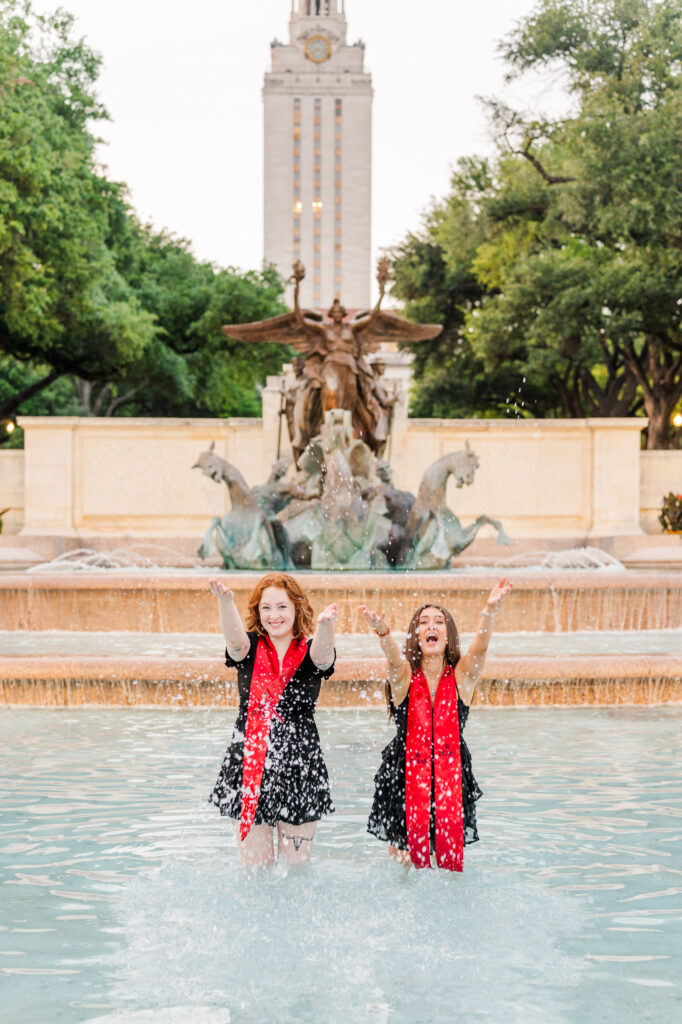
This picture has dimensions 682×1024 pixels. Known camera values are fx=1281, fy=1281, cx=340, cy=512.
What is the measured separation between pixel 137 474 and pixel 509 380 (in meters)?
18.9

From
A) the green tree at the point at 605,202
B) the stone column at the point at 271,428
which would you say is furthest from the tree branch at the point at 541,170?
the stone column at the point at 271,428

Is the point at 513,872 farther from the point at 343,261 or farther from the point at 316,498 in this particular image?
the point at 343,261

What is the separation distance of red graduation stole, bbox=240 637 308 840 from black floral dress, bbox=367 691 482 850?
401mm

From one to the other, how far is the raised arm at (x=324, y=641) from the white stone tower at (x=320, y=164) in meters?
133

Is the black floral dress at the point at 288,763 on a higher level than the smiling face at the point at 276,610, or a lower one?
lower

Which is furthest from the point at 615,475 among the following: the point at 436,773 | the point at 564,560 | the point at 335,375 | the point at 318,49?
the point at 318,49

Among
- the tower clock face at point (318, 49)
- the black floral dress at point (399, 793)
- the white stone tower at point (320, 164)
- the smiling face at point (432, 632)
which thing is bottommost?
the black floral dress at point (399, 793)

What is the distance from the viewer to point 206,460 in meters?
16.3

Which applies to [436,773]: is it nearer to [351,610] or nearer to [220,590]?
[220,590]

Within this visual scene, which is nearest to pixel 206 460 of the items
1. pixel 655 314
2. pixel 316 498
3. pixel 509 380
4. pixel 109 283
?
pixel 316 498

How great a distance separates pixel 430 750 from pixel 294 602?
26.4 inches

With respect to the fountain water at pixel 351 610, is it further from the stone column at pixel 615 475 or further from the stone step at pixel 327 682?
the stone column at pixel 615 475

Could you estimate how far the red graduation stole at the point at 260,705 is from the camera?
4168mm

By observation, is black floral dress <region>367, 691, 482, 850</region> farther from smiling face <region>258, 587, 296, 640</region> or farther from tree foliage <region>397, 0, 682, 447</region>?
tree foliage <region>397, 0, 682, 447</region>
